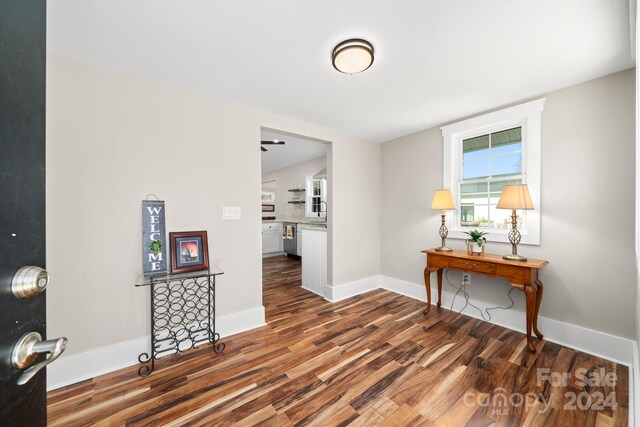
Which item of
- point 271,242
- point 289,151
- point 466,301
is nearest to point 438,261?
point 466,301

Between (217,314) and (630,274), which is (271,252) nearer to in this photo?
(217,314)

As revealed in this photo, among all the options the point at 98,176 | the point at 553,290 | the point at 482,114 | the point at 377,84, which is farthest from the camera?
the point at 482,114

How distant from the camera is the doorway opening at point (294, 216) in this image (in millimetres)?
3570

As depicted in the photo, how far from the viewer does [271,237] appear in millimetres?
6645

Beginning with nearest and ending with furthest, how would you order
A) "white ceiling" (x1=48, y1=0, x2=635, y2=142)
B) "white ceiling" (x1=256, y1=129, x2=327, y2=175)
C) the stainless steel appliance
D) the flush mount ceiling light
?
"white ceiling" (x1=48, y1=0, x2=635, y2=142) < the flush mount ceiling light < "white ceiling" (x1=256, y1=129, x2=327, y2=175) < the stainless steel appliance

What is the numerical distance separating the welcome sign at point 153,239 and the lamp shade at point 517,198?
10.0 feet

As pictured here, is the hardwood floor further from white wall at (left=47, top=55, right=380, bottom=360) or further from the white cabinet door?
the white cabinet door

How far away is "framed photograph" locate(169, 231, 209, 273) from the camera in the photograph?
213cm

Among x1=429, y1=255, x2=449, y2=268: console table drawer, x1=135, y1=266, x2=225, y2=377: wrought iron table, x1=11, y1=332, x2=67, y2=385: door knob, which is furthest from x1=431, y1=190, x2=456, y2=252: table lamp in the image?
x1=11, y1=332, x2=67, y2=385: door knob

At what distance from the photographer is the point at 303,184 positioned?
6.46 meters

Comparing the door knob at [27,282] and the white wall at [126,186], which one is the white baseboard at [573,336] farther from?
the door knob at [27,282]

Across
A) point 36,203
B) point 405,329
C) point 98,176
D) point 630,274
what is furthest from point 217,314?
point 630,274

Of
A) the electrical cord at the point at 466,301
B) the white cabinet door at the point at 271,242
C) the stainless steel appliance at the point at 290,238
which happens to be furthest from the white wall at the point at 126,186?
the white cabinet door at the point at 271,242

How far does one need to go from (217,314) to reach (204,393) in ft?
2.55
